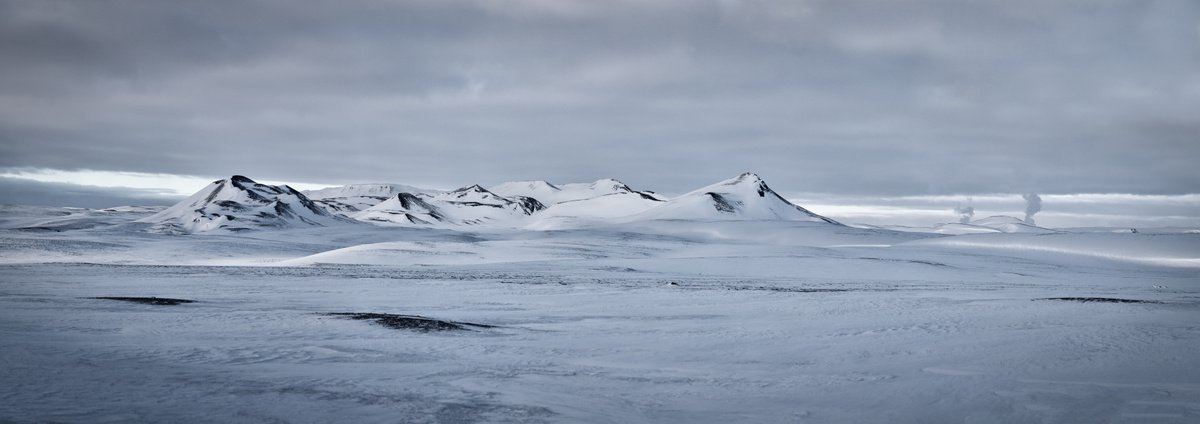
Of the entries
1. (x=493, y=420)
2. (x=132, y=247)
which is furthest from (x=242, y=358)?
(x=132, y=247)

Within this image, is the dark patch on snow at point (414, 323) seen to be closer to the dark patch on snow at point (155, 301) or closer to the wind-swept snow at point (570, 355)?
the wind-swept snow at point (570, 355)

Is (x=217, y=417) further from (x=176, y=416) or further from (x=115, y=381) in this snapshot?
(x=115, y=381)

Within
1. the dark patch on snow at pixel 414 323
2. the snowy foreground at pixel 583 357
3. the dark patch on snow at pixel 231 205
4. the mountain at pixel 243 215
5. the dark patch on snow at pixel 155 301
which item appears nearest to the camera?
the snowy foreground at pixel 583 357

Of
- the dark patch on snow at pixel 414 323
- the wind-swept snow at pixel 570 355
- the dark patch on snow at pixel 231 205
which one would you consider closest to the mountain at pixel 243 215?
the dark patch on snow at pixel 231 205

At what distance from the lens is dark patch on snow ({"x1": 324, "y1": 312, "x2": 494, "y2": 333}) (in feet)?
56.6

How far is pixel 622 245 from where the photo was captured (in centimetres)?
8181

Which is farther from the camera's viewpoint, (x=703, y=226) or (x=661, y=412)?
(x=703, y=226)

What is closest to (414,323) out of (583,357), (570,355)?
(570,355)

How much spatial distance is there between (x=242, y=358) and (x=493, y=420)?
5853mm

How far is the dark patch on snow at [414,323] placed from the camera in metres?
17.3

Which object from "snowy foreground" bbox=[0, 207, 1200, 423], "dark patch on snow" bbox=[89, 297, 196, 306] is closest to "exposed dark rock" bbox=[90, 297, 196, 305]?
"dark patch on snow" bbox=[89, 297, 196, 306]

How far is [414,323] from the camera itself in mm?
18000

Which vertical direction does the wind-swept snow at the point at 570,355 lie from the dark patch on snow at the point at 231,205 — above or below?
below

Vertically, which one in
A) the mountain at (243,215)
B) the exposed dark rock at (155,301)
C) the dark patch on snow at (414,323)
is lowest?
the exposed dark rock at (155,301)
